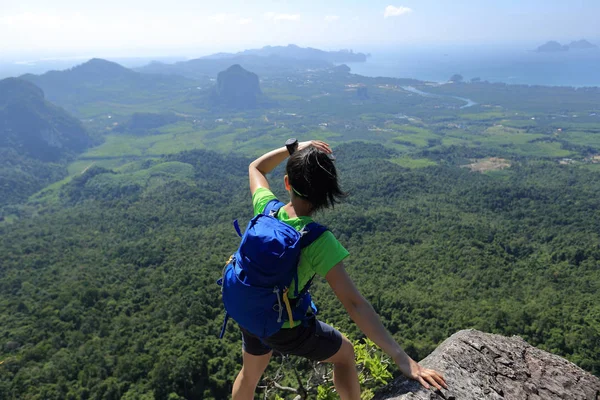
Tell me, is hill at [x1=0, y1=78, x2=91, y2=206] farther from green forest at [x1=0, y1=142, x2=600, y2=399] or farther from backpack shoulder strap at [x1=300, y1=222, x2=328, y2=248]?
backpack shoulder strap at [x1=300, y1=222, x2=328, y2=248]

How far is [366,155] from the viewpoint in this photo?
8400 cm

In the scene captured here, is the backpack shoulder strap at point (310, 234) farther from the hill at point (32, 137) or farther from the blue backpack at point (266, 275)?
the hill at point (32, 137)

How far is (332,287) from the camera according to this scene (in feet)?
7.24

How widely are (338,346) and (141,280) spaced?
3254 cm

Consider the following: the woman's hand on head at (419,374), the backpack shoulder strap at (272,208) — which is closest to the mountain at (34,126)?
the backpack shoulder strap at (272,208)

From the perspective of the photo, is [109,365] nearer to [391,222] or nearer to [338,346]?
[338,346]

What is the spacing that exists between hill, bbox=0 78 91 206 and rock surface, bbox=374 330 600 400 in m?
95.9

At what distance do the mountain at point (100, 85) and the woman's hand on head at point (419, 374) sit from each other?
17810 cm

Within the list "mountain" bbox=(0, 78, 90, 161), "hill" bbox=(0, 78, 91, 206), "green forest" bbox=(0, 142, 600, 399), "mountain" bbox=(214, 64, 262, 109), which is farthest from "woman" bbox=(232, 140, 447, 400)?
"mountain" bbox=(214, 64, 262, 109)

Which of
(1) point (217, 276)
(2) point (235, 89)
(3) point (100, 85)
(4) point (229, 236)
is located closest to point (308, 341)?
(1) point (217, 276)

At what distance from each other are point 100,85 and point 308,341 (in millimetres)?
208967

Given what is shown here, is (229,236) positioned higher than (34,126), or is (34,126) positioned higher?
(34,126)

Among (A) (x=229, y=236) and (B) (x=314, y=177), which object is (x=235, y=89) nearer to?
(A) (x=229, y=236)

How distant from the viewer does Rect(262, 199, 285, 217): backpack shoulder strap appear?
2.58 metres
